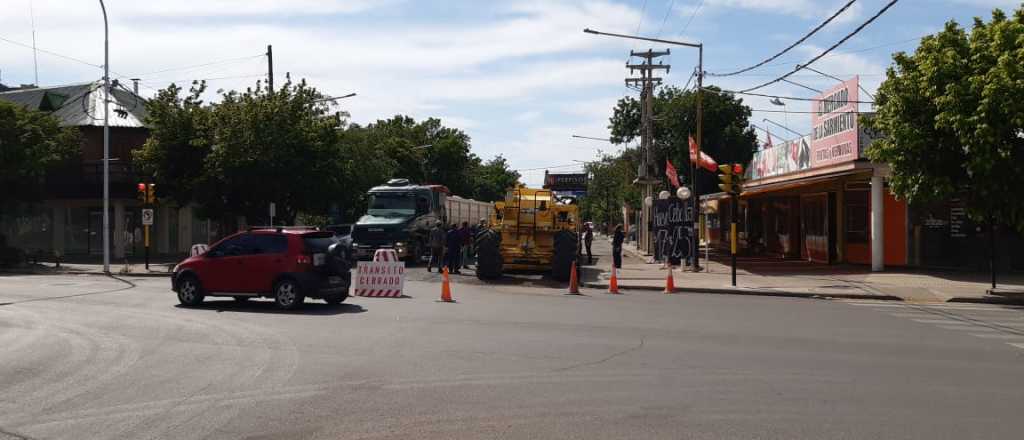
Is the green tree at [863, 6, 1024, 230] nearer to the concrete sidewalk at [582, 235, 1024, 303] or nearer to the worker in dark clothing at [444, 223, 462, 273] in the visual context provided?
the concrete sidewalk at [582, 235, 1024, 303]

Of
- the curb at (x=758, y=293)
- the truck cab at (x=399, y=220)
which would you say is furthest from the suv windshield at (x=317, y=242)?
the truck cab at (x=399, y=220)

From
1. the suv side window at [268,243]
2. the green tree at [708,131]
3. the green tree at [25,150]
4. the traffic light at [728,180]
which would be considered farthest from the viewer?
the green tree at [708,131]

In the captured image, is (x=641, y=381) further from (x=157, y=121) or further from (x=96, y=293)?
(x=157, y=121)

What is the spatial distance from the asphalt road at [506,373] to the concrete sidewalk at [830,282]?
4.48 m

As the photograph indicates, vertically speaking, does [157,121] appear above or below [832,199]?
above

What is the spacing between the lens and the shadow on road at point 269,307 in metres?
17.7

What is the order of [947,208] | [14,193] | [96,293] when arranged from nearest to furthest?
1. [96,293]
2. [947,208]
3. [14,193]

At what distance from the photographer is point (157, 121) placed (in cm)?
3938

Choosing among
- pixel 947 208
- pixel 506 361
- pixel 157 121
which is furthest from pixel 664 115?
pixel 506 361

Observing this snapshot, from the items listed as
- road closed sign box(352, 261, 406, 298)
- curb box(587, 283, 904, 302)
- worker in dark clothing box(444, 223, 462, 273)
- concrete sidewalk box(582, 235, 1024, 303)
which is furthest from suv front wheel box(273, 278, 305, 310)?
worker in dark clothing box(444, 223, 462, 273)

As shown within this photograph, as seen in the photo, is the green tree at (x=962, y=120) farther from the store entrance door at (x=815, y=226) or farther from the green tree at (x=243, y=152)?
the green tree at (x=243, y=152)

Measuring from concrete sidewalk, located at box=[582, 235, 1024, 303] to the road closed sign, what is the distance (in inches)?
266

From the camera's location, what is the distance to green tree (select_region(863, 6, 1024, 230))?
19812mm

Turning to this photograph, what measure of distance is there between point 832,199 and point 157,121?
27.5m
